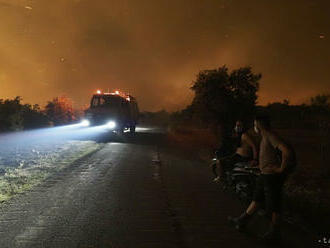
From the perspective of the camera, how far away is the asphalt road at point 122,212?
19.6ft

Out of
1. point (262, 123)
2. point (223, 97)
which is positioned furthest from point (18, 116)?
point (262, 123)

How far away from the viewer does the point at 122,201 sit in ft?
28.4

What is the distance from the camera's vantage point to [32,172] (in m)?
12.9

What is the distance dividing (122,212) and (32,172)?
622 centimetres

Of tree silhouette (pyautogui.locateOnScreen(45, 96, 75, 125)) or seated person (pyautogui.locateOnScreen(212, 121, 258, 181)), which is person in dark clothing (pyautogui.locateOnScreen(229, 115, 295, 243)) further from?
tree silhouette (pyautogui.locateOnScreen(45, 96, 75, 125))

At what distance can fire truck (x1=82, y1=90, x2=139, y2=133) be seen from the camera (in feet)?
90.3

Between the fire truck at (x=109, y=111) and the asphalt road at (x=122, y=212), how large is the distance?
14.5m

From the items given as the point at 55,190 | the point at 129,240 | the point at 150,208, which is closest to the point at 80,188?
the point at 55,190

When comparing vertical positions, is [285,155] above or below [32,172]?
above

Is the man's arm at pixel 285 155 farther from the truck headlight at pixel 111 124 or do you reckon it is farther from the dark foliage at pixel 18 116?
the dark foliage at pixel 18 116

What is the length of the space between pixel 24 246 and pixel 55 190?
431cm

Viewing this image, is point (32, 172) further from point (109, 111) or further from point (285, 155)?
point (109, 111)

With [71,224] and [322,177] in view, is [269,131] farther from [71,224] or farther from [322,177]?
[322,177]

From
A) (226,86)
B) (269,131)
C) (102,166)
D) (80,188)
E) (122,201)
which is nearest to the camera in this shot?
(269,131)
